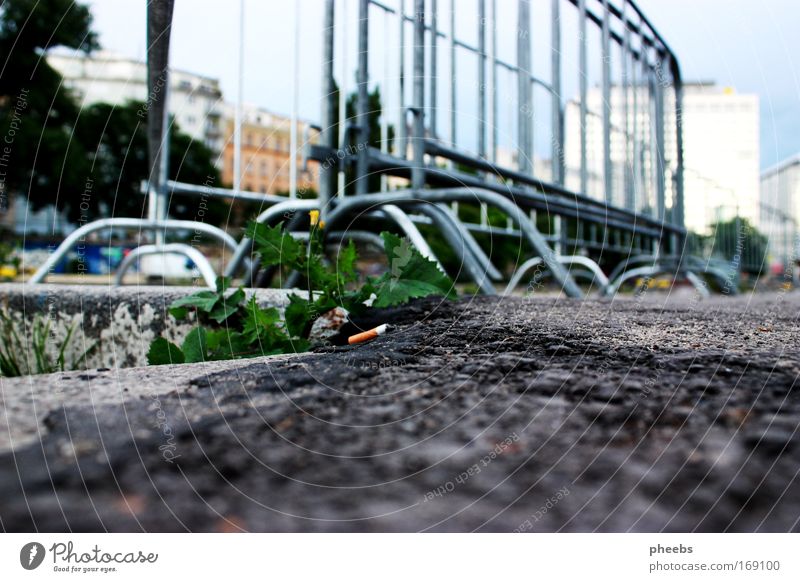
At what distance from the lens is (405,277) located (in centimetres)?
93

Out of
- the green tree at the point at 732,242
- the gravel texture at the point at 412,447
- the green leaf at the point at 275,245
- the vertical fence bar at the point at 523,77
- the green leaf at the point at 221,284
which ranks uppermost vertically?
the vertical fence bar at the point at 523,77

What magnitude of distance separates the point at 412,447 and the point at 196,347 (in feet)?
1.99

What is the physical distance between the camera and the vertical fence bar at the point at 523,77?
1.94 metres

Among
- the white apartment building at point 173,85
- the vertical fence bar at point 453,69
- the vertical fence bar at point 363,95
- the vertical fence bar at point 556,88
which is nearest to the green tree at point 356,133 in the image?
the vertical fence bar at point 363,95

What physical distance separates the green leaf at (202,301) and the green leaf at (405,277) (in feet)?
0.91

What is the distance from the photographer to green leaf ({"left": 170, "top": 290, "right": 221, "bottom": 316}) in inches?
40.0

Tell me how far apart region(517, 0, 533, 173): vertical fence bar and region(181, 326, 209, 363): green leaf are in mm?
1202

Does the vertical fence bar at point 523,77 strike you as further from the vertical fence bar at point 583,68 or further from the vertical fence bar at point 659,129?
the vertical fence bar at point 659,129

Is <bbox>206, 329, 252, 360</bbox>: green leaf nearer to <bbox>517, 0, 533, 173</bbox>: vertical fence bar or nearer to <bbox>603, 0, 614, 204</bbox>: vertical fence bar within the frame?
<bbox>517, 0, 533, 173</bbox>: vertical fence bar

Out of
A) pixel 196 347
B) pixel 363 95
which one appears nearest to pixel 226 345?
pixel 196 347

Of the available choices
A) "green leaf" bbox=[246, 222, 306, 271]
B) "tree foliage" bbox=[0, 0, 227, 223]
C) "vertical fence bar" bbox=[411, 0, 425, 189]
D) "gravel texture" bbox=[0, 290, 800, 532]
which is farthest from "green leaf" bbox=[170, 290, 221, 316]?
"tree foliage" bbox=[0, 0, 227, 223]

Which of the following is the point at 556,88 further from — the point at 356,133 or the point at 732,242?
the point at 732,242

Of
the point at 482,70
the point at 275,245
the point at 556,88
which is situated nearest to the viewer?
the point at 275,245
